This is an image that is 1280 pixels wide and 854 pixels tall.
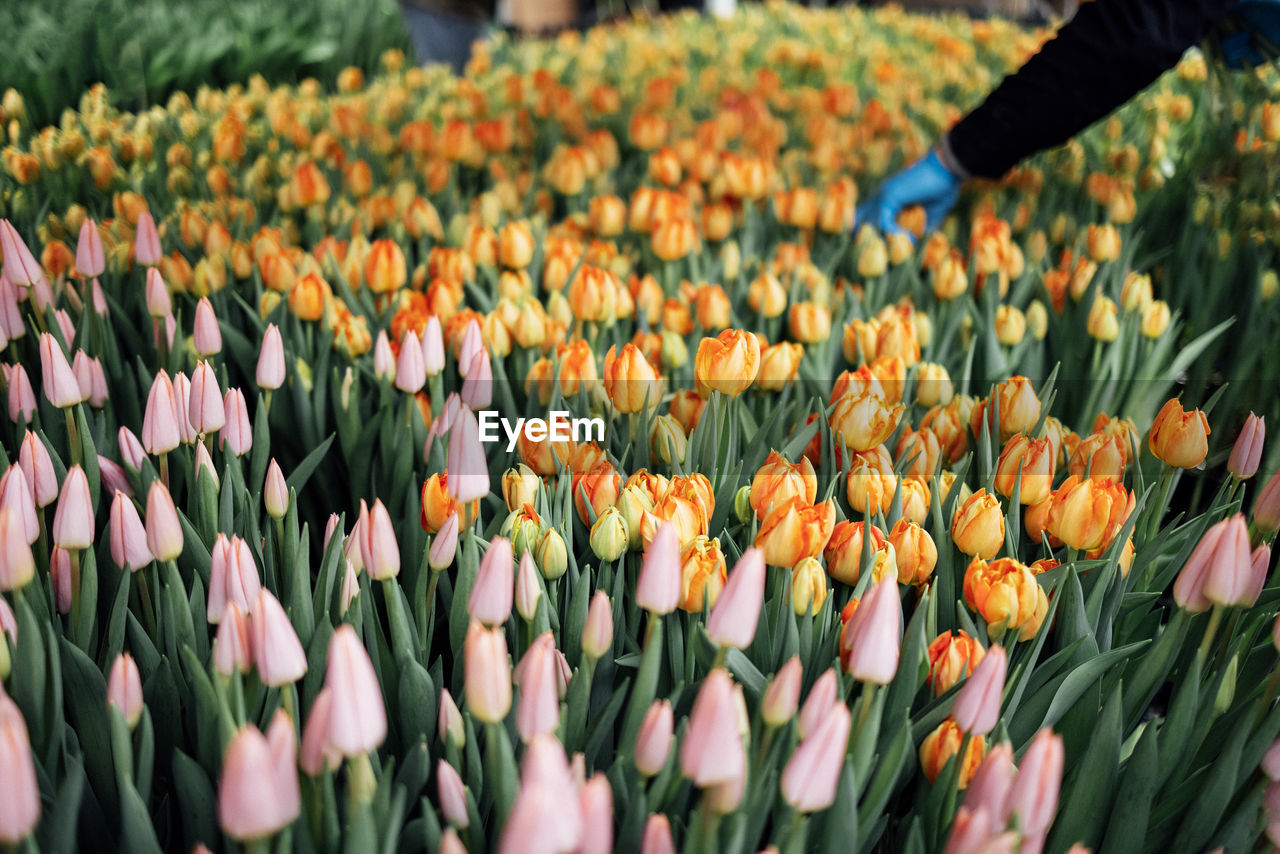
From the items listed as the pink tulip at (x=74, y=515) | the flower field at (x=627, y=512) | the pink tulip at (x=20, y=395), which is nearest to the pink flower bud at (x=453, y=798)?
the flower field at (x=627, y=512)

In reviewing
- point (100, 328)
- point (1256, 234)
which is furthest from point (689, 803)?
point (1256, 234)

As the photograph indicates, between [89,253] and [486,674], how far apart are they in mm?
833

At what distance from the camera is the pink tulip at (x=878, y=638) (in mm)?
520

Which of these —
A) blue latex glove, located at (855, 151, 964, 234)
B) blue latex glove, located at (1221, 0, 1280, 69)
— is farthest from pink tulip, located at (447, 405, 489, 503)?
blue latex glove, located at (1221, 0, 1280, 69)

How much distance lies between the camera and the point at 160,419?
729 millimetres

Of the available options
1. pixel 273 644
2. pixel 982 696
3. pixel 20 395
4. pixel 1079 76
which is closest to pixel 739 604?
pixel 982 696

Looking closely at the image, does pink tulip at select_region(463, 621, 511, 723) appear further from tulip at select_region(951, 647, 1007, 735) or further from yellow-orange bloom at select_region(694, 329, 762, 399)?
yellow-orange bloom at select_region(694, 329, 762, 399)

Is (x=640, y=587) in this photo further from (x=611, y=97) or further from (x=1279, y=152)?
(x=611, y=97)

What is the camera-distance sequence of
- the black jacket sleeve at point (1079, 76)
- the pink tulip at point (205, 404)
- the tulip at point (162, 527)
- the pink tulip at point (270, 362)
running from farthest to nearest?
the black jacket sleeve at point (1079, 76) → the pink tulip at point (270, 362) → the pink tulip at point (205, 404) → the tulip at point (162, 527)

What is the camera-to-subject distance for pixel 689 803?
583 millimetres

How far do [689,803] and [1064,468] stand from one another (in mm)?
545

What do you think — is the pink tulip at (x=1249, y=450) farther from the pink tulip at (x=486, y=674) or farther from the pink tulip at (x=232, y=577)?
the pink tulip at (x=232, y=577)

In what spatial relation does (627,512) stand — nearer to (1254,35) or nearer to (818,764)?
(818,764)

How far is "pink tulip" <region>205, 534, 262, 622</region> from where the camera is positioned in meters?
0.61
